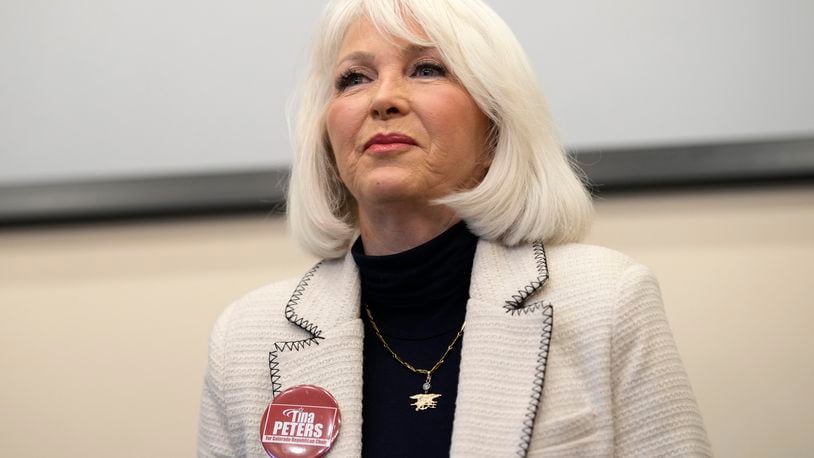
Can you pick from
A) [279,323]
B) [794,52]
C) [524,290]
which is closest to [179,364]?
[279,323]

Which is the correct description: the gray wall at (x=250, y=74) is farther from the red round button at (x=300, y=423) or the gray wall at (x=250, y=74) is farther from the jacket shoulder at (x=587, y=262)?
the red round button at (x=300, y=423)

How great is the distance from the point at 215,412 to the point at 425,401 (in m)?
0.43

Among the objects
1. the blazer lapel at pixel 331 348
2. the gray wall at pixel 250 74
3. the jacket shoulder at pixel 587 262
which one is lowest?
A: the blazer lapel at pixel 331 348

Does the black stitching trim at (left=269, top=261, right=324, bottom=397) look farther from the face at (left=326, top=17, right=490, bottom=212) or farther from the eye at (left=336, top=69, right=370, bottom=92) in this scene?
the eye at (left=336, top=69, right=370, bottom=92)

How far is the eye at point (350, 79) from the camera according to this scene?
185cm

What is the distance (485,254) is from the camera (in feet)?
5.82

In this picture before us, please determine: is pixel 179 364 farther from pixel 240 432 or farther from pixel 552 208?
pixel 552 208

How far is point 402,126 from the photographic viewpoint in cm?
174

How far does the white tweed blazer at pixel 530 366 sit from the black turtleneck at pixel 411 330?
1.5 inches

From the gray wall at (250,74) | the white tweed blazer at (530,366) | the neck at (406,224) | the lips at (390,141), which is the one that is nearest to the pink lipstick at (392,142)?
the lips at (390,141)

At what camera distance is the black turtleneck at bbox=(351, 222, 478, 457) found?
166 cm

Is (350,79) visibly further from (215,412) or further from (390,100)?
Answer: (215,412)

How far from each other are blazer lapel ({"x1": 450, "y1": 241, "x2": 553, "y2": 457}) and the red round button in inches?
8.9

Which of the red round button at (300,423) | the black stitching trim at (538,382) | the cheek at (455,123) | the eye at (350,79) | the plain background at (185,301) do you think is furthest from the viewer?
the plain background at (185,301)
